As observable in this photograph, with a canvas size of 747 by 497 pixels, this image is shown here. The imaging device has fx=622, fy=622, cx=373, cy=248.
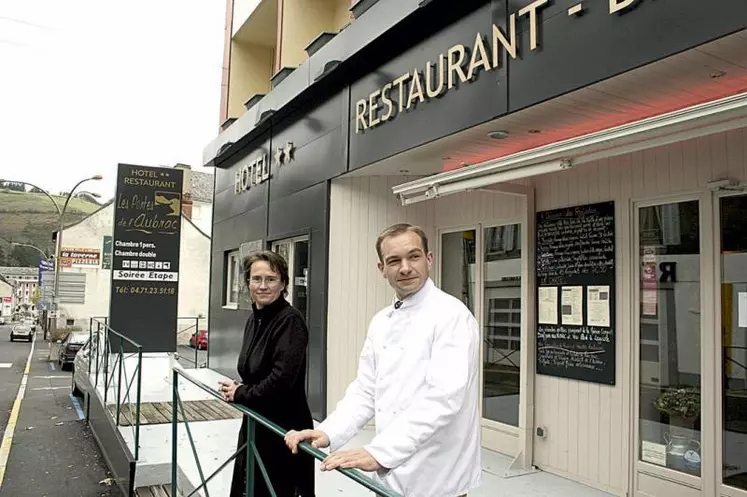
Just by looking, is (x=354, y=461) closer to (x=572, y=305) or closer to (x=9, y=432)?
(x=572, y=305)

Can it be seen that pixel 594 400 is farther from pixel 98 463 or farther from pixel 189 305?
pixel 189 305

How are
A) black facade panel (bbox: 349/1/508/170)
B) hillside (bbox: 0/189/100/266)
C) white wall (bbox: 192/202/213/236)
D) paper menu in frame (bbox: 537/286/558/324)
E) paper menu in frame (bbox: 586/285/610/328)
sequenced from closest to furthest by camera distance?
black facade panel (bbox: 349/1/508/170) → paper menu in frame (bbox: 586/285/610/328) → paper menu in frame (bbox: 537/286/558/324) → white wall (bbox: 192/202/213/236) → hillside (bbox: 0/189/100/266)

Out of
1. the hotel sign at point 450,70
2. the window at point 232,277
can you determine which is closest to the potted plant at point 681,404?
the hotel sign at point 450,70

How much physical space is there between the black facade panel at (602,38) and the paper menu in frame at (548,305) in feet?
5.72

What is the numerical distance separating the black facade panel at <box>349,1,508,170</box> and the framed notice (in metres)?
3.39

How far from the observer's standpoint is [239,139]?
34.0ft

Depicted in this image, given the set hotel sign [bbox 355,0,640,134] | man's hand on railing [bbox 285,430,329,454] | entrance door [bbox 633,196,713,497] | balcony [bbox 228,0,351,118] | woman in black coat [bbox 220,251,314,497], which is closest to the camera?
man's hand on railing [bbox 285,430,329,454]

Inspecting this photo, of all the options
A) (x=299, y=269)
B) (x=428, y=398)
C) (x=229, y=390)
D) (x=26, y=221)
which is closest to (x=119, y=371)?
(x=299, y=269)

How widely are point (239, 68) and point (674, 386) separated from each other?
10.6 metres

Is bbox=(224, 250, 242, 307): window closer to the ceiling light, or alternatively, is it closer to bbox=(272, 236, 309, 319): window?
bbox=(272, 236, 309, 319): window

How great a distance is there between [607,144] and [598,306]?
1.80 meters

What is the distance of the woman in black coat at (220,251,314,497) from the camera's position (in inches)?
115

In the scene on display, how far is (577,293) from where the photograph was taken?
16.7 ft

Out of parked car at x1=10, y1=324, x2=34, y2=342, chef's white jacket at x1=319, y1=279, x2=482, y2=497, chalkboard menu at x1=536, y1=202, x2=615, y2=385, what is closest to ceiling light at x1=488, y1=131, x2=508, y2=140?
chalkboard menu at x1=536, y1=202, x2=615, y2=385
